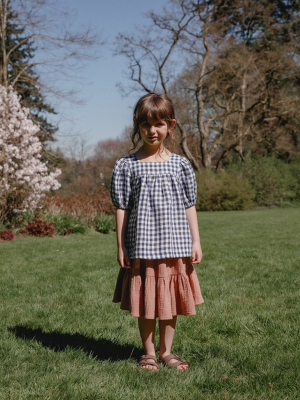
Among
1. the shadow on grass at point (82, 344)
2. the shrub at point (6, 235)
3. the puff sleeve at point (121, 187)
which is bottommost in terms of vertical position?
the shadow on grass at point (82, 344)

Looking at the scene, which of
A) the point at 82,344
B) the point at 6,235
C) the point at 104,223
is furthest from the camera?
the point at 104,223

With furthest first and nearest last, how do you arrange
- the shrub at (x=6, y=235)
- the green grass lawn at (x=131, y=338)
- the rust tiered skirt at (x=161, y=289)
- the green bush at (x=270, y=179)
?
the green bush at (x=270, y=179) → the shrub at (x=6, y=235) → the rust tiered skirt at (x=161, y=289) → the green grass lawn at (x=131, y=338)

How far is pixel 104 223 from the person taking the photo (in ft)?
41.4

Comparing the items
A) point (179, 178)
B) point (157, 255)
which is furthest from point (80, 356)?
point (179, 178)

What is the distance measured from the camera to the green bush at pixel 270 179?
81.3ft

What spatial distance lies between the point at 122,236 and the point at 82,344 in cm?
94

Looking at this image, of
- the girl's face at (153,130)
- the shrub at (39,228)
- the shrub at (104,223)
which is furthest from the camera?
the shrub at (104,223)

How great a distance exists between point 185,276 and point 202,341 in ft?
2.64

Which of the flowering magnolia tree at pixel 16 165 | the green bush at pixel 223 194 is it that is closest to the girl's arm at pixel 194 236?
the flowering magnolia tree at pixel 16 165

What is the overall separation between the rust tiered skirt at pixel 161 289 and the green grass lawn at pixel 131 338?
354 millimetres

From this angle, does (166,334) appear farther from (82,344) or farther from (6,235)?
(6,235)

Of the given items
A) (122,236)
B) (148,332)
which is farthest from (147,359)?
(122,236)

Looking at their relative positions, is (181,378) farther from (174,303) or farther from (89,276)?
(89,276)

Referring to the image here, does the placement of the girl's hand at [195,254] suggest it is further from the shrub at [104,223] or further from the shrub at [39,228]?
the shrub at [104,223]
